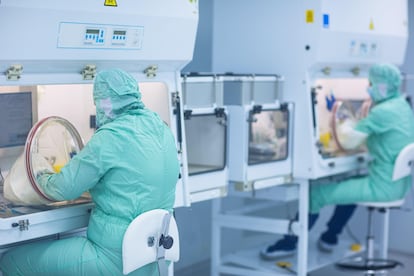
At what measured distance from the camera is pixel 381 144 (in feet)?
14.7

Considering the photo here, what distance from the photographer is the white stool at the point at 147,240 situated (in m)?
2.75

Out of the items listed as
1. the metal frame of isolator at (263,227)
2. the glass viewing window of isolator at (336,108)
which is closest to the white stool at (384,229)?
the glass viewing window of isolator at (336,108)

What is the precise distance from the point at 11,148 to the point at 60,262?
1.76 ft

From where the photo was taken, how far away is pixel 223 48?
14.4 feet

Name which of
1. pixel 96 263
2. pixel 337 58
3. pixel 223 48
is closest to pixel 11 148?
pixel 96 263

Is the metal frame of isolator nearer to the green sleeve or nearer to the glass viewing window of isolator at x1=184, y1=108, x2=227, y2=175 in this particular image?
the glass viewing window of isolator at x1=184, y1=108, x2=227, y2=175

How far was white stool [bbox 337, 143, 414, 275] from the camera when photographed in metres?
4.39

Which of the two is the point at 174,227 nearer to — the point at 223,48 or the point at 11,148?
the point at 11,148

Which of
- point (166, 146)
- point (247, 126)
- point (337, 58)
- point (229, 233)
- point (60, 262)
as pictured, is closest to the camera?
point (60, 262)

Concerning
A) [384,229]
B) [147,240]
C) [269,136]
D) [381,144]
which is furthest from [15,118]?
[384,229]

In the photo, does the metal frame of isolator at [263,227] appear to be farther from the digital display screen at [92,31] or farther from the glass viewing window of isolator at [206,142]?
the digital display screen at [92,31]

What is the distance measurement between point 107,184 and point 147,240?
28 cm

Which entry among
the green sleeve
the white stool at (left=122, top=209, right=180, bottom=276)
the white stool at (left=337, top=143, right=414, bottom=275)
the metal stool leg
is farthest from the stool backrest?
the green sleeve

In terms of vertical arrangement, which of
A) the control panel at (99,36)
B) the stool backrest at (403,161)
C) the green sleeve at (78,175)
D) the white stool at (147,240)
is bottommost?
the white stool at (147,240)
